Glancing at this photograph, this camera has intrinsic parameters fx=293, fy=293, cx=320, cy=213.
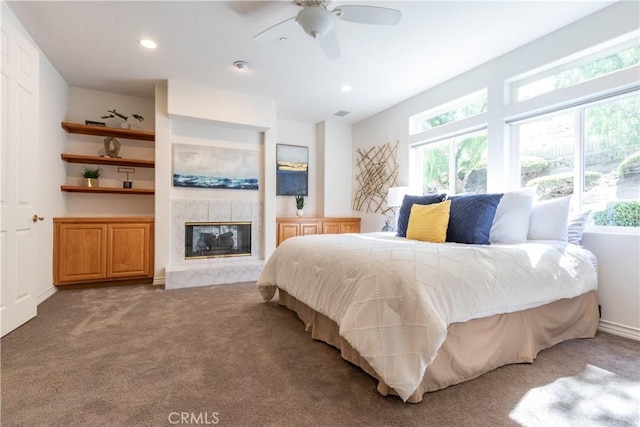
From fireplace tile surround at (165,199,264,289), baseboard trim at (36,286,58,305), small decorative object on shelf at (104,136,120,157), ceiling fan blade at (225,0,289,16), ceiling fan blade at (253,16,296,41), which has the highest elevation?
ceiling fan blade at (225,0,289,16)

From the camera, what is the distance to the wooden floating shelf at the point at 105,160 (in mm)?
3642

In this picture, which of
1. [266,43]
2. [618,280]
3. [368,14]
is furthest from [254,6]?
[618,280]

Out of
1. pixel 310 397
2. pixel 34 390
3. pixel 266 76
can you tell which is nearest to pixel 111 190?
pixel 266 76

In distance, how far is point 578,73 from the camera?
2660mm

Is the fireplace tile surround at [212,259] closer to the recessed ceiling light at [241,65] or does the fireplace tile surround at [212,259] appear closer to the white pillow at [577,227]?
the recessed ceiling light at [241,65]

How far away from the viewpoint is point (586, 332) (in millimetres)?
2193

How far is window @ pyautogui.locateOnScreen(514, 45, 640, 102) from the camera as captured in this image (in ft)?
7.79

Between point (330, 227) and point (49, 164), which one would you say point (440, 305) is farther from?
point (49, 164)

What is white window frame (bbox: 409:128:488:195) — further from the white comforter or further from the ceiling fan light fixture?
the ceiling fan light fixture

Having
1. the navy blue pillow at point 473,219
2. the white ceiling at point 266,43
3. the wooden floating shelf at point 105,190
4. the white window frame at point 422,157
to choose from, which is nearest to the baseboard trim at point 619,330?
the navy blue pillow at point 473,219

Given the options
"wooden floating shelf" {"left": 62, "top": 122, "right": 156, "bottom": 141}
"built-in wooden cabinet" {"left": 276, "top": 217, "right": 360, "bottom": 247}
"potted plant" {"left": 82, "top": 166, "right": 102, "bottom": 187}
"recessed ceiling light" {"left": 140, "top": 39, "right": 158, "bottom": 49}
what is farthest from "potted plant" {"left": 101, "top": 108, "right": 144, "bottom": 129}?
"built-in wooden cabinet" {"left": 276, "top": 217, "right": 360, "bottom": 247}

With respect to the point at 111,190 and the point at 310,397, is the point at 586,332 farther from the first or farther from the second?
the point at 111,190

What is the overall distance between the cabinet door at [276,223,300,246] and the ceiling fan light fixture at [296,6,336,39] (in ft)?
10.0

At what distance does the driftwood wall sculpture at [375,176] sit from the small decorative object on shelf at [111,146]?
380cm
